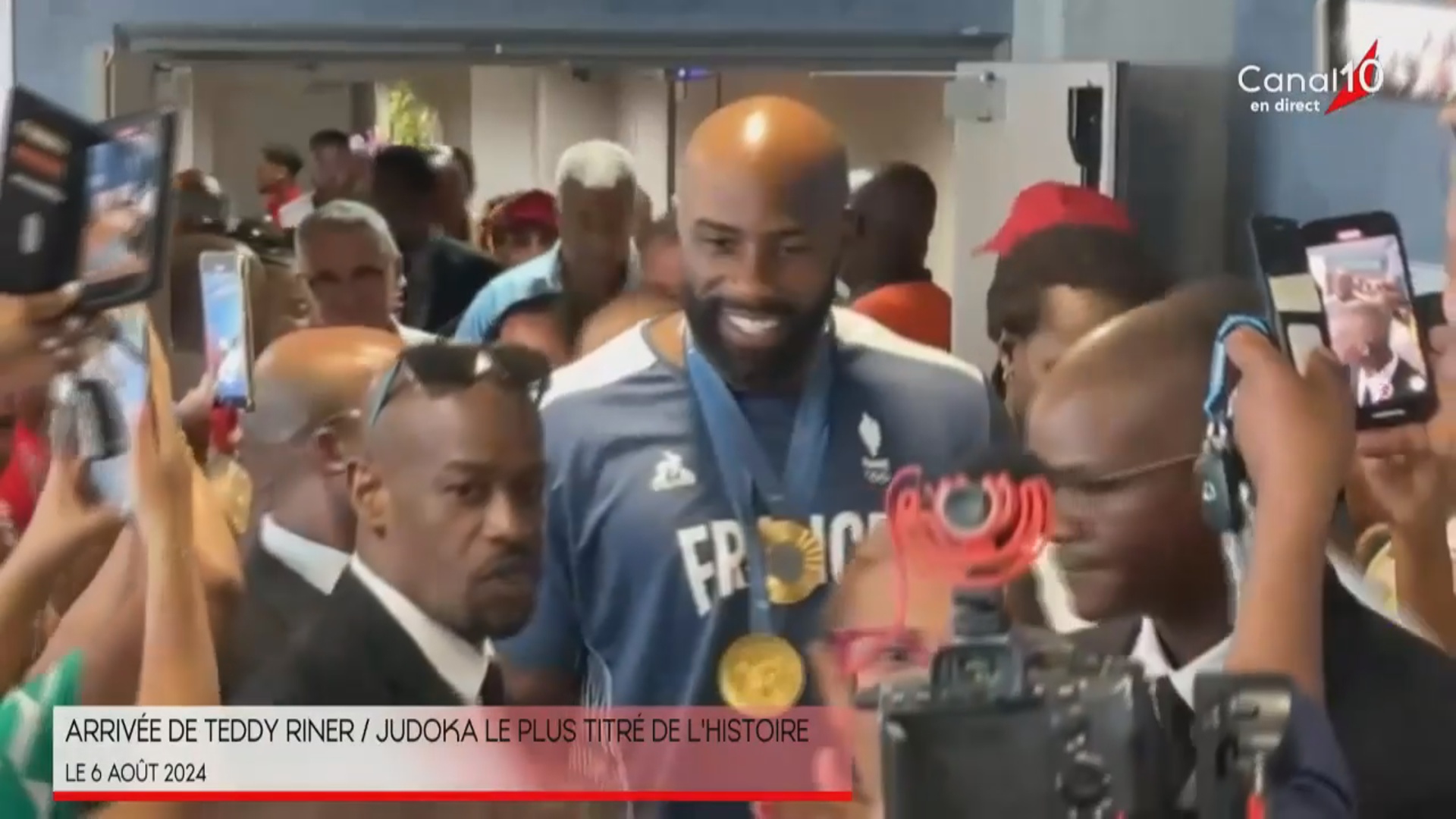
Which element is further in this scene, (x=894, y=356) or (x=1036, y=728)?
(x=894, y=356)

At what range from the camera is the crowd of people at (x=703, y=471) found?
1378mm

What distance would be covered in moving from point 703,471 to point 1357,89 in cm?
61

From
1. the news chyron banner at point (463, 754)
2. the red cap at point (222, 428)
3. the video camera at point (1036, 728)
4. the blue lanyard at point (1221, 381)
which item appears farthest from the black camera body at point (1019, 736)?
the red cap at point (222, 428)

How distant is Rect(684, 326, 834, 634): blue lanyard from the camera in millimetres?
1391

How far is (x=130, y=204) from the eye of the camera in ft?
4.64

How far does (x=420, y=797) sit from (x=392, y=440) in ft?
0.97

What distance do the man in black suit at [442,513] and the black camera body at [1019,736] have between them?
332 millimetres

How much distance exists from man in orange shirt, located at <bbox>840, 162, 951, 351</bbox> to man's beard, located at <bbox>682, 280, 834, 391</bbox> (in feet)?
0.10

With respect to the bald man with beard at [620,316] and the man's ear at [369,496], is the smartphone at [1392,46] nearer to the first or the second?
the bald man with beard at [620,316]

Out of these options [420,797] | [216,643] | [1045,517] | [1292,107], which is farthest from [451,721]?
[1292,107]

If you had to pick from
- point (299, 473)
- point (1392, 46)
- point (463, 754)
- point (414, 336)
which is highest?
point (1392, 46)

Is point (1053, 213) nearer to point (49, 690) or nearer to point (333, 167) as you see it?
point (333, 167)

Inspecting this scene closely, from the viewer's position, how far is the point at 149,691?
4.69ft

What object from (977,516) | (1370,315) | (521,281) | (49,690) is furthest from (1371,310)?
(49,690)
